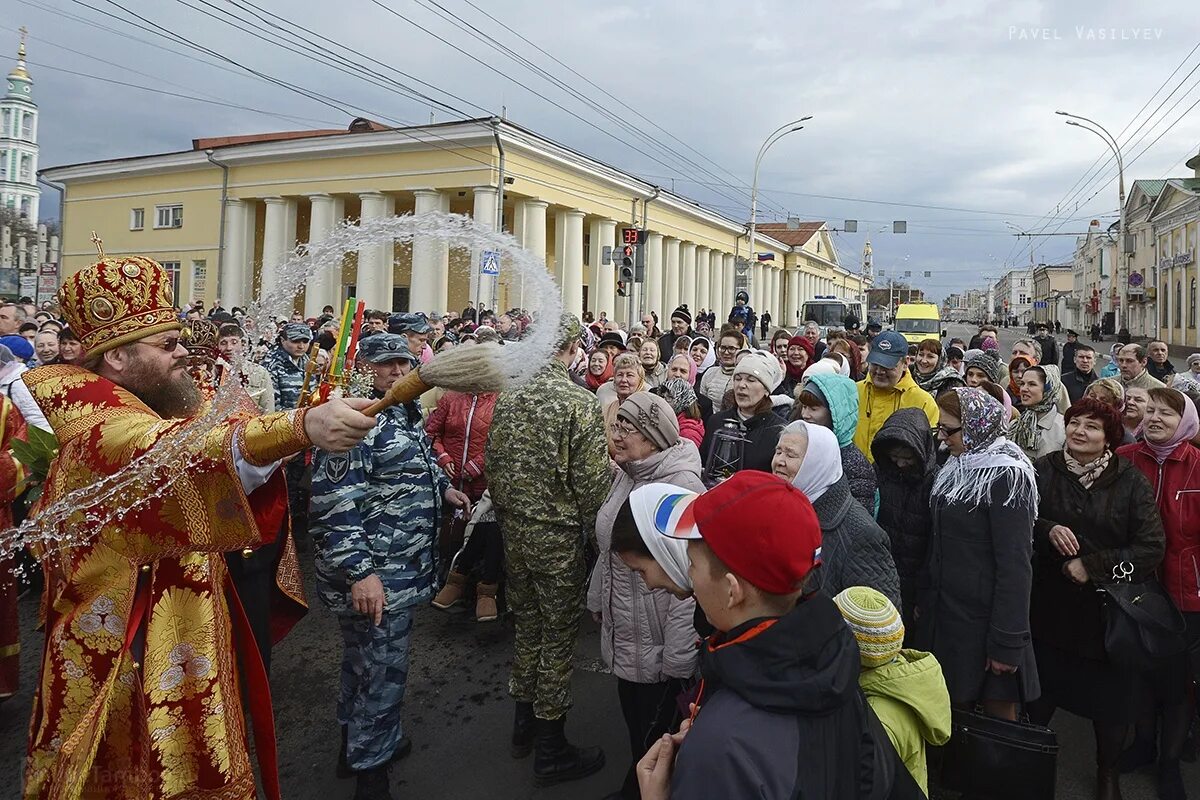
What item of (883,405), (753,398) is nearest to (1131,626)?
(753,398)

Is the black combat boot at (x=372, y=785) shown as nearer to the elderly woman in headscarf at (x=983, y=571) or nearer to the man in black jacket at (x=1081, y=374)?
the elderly woman in headscarf at (x=983, y=571)

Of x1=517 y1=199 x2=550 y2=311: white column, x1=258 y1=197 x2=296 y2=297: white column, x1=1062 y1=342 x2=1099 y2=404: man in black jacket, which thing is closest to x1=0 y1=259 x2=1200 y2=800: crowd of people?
x1=1062 y1=342 x2=1099 y2=404: man in black jacket

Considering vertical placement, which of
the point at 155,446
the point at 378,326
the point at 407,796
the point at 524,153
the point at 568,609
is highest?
the point at 524,153

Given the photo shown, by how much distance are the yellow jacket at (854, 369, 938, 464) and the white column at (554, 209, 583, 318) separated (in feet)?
74.6

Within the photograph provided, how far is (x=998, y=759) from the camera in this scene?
2744 millimetres

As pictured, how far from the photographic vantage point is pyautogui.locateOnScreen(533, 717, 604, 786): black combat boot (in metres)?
3.41

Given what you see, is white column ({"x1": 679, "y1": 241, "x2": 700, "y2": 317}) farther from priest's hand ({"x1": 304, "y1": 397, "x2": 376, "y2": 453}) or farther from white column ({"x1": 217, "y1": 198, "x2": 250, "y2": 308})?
priest's hand ({"x1": 304, "y1": 397, "x2": 376, "y2": 453})

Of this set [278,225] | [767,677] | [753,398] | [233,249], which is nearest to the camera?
[767,677]

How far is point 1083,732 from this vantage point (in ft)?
13.1

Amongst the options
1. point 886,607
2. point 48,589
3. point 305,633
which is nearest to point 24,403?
point 305,633

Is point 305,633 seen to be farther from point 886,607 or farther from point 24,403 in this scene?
point 886,607

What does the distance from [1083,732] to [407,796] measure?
3.60 m

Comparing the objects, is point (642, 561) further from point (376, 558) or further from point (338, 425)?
point (376, 558)

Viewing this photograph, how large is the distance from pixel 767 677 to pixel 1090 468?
116 inches
